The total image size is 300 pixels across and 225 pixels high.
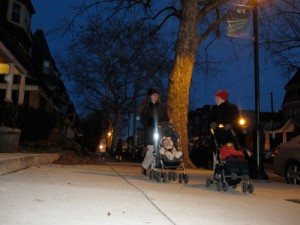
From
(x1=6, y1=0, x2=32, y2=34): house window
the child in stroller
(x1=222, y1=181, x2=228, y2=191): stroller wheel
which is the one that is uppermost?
(x1=6, y1=0, x2=32, y2=34): house window

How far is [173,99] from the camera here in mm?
15102

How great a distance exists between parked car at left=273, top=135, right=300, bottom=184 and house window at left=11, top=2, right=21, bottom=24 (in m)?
26.1

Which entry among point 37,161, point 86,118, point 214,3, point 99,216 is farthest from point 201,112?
point 99,216

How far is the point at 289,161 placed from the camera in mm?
11117

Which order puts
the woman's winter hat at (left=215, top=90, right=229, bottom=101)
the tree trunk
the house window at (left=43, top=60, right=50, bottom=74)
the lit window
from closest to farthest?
the woman's winter hat at (left=215, top=90, right=229, bottom=101)
the tree trunk
the house window at (left=43, top=60, right=50, bottom=74)
the lit window

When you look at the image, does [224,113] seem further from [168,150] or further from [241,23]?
[241,23]

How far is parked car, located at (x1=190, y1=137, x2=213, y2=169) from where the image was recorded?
19.2m

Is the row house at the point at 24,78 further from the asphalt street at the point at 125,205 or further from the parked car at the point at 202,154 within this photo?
the parked car at the point at 202,154

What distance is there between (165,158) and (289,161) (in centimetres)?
462

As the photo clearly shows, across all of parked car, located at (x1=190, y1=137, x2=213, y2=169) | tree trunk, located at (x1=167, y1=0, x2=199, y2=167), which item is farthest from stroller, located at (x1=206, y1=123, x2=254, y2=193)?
parked car, located at (x1=190, y1=137, x2=213, y2=169)

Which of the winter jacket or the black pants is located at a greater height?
the winter jacket

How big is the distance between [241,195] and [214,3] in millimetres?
10728

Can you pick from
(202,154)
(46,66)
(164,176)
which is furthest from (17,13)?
(164,176)

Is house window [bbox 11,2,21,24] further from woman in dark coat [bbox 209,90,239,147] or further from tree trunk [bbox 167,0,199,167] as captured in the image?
woman in dark coat [bbox 209,90,239,147]
